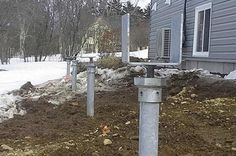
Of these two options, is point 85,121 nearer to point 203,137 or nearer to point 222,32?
point 203,137

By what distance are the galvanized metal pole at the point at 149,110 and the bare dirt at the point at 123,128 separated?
58.3 inches

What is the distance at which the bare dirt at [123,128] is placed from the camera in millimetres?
4734

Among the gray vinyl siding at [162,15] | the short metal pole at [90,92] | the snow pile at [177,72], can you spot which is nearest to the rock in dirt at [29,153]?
the short metal pole at [90,92]

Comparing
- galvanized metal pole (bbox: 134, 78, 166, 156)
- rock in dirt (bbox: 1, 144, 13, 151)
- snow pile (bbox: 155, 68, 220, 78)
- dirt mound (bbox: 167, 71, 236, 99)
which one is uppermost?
galvanized metal pole (bbox: 134, 78, 166, 156)

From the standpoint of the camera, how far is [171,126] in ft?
18.4

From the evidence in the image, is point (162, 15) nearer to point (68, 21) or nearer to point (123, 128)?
point (123, 128)

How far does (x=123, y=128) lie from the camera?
575 centimetres

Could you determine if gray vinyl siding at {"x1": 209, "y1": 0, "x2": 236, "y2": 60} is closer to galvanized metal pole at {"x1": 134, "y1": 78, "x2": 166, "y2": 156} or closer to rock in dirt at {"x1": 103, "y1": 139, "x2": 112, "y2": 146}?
rock in dirt at {"x1": 103, "y1": 139, "x2": 112, "y2": 146}

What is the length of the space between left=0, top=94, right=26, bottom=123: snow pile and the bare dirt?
238 millimetres

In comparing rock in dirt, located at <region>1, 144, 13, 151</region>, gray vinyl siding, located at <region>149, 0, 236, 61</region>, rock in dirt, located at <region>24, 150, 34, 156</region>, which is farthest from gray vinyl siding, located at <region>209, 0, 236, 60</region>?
rock in dirt, located at <region>24, 150, 34, 156</region>

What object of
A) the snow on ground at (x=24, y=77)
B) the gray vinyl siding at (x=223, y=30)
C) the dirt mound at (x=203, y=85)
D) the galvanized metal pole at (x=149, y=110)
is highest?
the gray vinyl siding at (x=223, y=30)

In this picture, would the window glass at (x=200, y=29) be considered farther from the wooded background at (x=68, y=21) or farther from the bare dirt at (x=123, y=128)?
the wooded background at (x=68, y=21)

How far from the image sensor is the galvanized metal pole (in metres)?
2.97

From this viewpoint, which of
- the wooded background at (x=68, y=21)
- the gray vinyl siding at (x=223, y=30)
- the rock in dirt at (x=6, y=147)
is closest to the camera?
the rock in dirt at (x=6, y=147)
